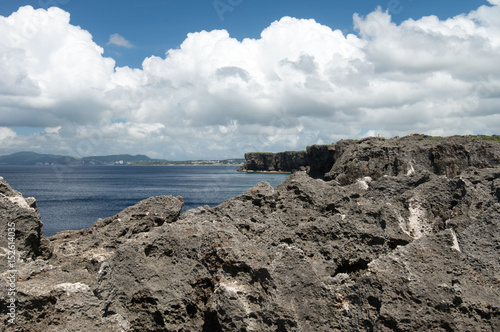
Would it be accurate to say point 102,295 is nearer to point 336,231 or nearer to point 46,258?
point 46,258

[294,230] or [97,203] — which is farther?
[97,203]

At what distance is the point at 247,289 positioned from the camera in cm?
724

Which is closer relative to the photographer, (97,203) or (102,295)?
(102,295)

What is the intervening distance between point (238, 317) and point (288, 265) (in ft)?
4.33

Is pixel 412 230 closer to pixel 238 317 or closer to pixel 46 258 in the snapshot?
pixel 238 317

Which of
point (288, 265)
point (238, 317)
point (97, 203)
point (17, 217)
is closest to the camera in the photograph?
point (238, 317)

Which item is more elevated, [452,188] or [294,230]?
[452,188]

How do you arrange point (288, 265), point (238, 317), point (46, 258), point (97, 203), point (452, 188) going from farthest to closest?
1. point (97, 203)
2. point (452, 188)
3. point (46, 258)
4. point (288, 265)
5. point (238, 317)

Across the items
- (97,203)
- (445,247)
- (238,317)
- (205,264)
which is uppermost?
(445,247)

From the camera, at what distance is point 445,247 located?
24.4 feet

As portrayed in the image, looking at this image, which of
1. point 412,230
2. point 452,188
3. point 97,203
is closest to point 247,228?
point 412,230

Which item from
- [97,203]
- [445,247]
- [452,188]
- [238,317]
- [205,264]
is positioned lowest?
[97,203]

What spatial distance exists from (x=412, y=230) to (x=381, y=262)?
13.3 ft

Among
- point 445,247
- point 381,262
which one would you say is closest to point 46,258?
point 381,262
